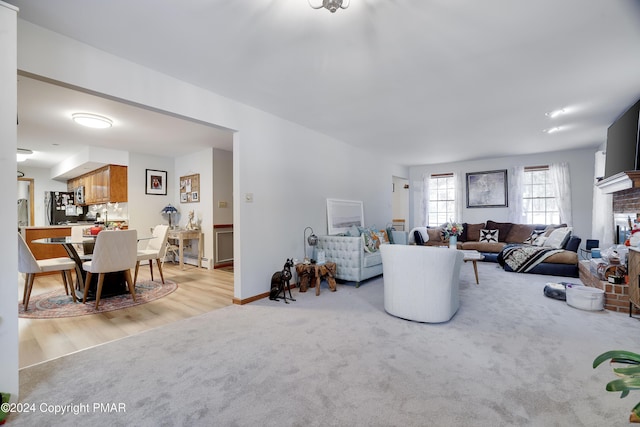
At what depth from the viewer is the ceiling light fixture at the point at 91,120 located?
3.78 m

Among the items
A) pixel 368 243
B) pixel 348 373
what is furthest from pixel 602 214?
pixel 348 373

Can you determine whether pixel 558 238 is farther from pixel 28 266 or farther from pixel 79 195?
pixel 79 195

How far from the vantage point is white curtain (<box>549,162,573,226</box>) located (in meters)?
6.18

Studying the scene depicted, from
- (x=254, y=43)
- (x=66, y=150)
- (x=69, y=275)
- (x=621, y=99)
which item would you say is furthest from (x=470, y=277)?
(x=66, y=150)

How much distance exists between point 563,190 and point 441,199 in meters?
2.58

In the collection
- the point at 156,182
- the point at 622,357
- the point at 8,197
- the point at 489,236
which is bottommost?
the point at 489,236

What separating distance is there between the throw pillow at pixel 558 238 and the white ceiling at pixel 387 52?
2.08 meters

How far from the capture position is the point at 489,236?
654 cm

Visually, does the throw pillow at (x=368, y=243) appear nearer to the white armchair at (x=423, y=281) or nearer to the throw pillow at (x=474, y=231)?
the white armchair at (x=423, y=281)

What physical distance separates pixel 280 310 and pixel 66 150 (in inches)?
238

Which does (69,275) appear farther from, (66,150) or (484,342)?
(484,342)

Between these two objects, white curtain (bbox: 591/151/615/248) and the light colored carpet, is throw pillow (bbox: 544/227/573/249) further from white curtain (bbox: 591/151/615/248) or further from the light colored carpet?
the light colored carpet

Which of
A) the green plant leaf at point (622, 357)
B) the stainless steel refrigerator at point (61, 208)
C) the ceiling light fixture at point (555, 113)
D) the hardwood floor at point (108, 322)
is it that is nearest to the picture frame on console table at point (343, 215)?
the hardwood floor at point (108, 322)

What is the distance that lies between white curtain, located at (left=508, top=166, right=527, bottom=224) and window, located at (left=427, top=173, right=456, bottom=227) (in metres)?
1.29
